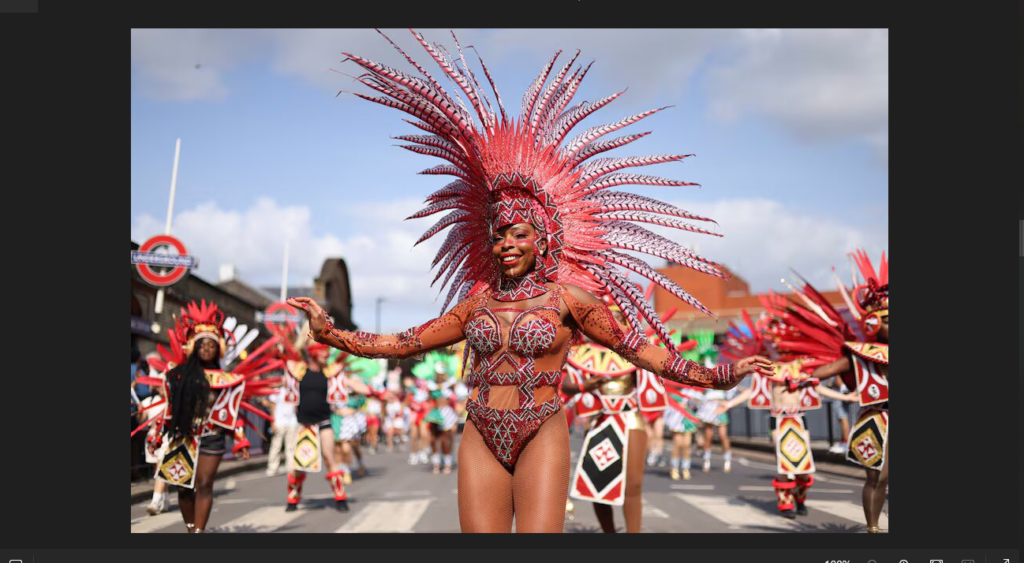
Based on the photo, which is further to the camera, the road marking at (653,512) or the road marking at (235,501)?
the road marking at (235,501)

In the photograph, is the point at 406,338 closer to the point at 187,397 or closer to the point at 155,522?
the point at 187,397

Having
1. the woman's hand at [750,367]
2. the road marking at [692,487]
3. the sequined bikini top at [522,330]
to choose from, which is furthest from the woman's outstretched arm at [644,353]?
the road marking at [692,487]

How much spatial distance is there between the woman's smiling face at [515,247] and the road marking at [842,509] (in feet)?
19.4

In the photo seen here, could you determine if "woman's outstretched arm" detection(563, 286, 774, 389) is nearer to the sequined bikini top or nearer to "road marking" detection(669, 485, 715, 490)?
the sequined bikini top

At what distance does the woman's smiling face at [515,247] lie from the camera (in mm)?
3982

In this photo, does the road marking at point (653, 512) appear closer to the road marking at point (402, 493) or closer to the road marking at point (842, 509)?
the road marking at point (842, 509)

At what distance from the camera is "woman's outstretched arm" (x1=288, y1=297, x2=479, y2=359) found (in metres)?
4.07

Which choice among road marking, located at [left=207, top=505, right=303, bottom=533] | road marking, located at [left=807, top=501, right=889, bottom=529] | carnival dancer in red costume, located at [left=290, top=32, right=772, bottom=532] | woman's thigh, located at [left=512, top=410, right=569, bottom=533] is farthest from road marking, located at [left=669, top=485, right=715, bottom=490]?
woman's thigh, located at [left=512, top=410, right=569, bottom=533]

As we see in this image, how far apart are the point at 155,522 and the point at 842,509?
23.4ft

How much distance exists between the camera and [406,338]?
4184 millimetres

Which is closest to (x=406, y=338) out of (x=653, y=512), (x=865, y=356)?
(x=865, y=356)
